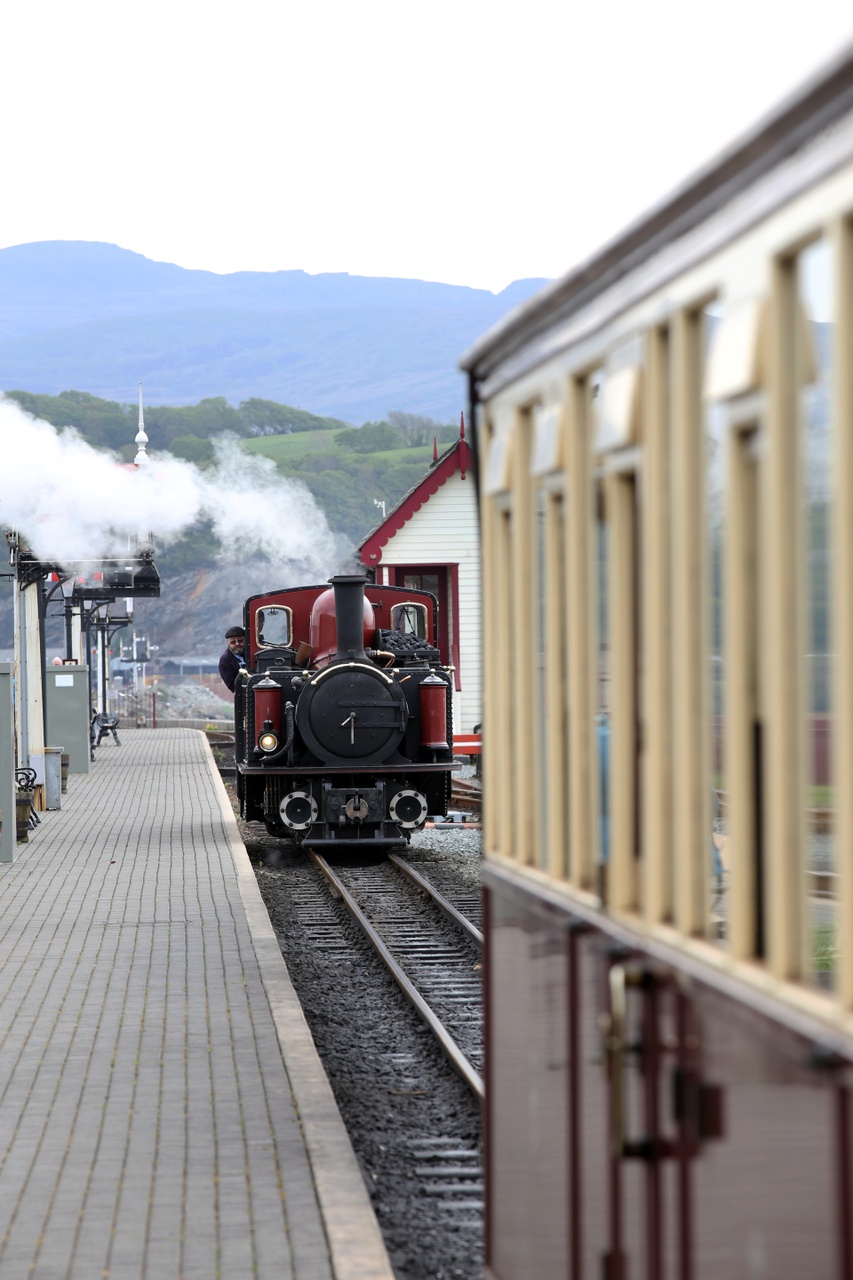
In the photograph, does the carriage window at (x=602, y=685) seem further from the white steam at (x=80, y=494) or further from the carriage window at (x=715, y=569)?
the white steam at (x=80, y=494)

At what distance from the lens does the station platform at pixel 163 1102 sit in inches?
201

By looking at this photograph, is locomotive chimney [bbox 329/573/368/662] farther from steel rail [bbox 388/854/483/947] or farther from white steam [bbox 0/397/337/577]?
white steam [bbox 0/397/337/577]

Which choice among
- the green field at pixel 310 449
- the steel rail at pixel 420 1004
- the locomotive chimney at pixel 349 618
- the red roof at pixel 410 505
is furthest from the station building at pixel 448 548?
the green field at pixel 310 449

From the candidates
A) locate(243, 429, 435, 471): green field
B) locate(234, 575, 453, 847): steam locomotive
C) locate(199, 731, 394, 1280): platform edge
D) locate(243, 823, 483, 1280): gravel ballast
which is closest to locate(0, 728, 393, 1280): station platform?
locate(199, 731, 394, 1280): platform edge

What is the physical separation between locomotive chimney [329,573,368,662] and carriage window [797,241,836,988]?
1453 centimetres

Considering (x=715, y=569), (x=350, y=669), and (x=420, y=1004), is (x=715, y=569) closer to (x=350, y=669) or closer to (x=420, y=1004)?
(x=420, y=1004)

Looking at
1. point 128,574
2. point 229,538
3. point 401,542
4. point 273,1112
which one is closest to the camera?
point 273,1112

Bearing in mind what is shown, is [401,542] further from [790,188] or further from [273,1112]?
[790,188]

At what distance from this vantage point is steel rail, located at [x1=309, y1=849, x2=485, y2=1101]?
768 cm

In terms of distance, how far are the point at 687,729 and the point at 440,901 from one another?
34.8 feet

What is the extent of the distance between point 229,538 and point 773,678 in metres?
33.2

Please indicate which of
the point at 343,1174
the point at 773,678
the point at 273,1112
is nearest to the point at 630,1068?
the point at 773,678

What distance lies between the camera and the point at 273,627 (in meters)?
18.5

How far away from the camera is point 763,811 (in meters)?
2.41
